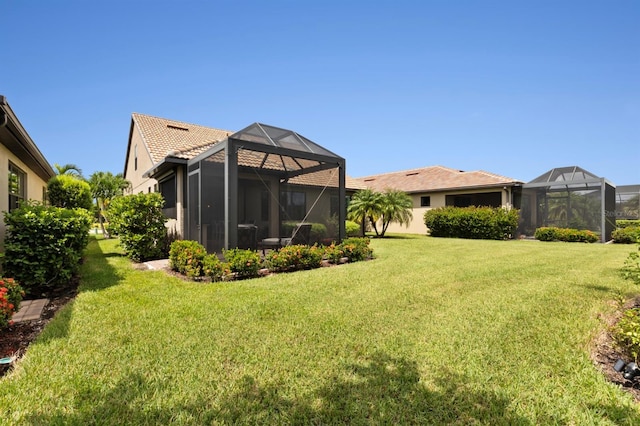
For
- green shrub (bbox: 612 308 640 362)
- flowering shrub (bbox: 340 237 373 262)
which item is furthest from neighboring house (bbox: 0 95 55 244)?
green shrub (bbox: 612 308 640 362)

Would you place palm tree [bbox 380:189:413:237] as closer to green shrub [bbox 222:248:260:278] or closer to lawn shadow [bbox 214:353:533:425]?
green shrub [bbox 222:248:260:278]

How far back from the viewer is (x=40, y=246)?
5.23 m

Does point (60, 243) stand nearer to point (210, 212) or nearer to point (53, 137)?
point (210, 212)

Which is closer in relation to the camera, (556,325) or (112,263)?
(556,325)

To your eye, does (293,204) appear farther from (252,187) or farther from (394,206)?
(394,206)

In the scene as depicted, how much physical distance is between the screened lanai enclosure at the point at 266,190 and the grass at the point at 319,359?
8.56 feet

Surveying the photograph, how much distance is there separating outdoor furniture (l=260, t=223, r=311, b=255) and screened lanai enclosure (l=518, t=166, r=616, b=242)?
15.1 metres

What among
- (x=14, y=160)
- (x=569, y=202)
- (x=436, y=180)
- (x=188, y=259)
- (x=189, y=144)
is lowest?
(x=188, y=259)

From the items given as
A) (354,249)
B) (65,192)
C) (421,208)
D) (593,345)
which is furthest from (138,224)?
(421,208)

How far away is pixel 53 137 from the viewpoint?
1633 centimetres

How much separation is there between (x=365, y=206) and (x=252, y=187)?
866 centimetres

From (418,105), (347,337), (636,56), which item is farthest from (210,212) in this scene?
(636,56)

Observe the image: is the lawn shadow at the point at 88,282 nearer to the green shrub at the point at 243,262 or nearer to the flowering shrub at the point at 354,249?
the green shrub at the point at 243,262

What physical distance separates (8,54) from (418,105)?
1335cm
